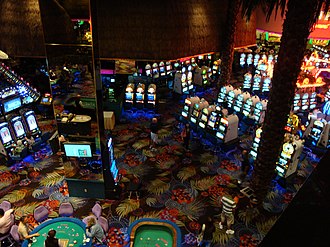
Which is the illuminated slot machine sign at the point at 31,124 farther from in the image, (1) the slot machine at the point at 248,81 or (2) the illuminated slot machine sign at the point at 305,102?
(2) the illuminated slot machine sign at the point at 305,102

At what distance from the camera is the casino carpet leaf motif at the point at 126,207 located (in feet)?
27.7

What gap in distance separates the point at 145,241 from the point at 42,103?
845 centimetres

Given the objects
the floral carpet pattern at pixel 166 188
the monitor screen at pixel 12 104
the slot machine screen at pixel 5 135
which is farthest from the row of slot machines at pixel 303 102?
the slot machine screen at pixel 5 135

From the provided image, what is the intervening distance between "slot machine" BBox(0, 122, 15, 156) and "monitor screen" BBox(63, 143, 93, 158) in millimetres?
3268

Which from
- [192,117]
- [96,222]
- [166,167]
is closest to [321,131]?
[192,117]

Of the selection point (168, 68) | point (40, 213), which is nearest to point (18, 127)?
point (40, 213)

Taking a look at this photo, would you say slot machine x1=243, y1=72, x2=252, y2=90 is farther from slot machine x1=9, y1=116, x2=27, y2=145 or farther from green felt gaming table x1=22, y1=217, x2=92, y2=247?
green felt gaming table x1=22, y1=217, x2=92, y2=247

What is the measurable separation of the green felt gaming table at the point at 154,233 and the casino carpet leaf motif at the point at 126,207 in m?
0.77

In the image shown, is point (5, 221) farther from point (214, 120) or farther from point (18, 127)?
point (214, 120)

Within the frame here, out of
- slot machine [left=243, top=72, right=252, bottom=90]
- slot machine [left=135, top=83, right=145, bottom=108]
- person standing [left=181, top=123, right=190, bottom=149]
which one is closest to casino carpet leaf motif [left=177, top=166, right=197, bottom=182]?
person standing [left=181, top=123, right=190, bottom=149]

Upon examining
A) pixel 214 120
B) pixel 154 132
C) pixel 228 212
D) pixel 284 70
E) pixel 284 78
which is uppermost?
pixel 284 70

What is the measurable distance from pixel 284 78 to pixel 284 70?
0.61 ft

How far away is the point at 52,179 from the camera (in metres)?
9.70

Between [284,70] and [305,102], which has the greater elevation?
[284,70]
